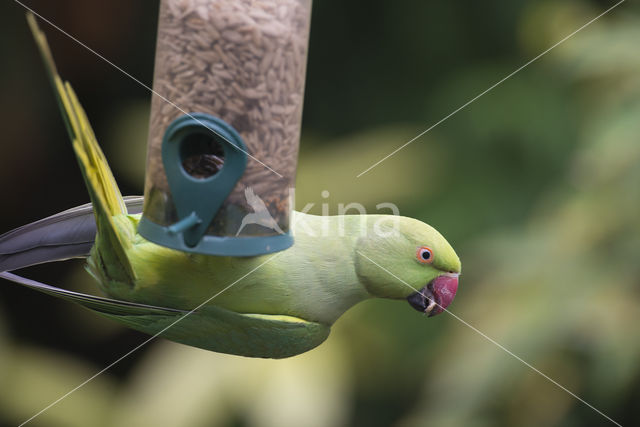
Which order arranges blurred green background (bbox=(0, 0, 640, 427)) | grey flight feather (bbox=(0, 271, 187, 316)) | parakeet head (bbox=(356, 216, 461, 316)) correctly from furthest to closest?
blurred green background (bbox=(0, 0, 640, 427))
parakeet head (bbox=(356, 216, 461, 316))
grey flight feather (bbox=(0, 271, 187, 316))

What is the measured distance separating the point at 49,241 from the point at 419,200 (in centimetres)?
268

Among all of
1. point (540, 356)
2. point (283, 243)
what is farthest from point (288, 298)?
point (540, 356)

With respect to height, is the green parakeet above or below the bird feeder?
below

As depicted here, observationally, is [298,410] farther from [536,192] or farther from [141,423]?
[536,192]

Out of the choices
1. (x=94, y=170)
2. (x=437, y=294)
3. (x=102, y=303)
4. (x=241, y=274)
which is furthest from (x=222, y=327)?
(x=437, y=294)

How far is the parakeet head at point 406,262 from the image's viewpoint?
88.2 inches

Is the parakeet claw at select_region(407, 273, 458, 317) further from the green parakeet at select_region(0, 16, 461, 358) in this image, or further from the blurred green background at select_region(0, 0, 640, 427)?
the blurred green background at select_region(0, 0, 640, 427)

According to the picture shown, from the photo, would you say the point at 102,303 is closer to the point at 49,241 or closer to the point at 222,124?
the point at 49,241

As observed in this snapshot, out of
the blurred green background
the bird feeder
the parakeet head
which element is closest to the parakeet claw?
A: the parakeet head

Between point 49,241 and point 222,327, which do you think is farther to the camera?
point 49,241

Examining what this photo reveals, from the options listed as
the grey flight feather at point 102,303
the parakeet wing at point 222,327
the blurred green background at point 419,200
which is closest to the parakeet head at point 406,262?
the parakeet wing at point 222,327

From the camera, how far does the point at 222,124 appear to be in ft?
6.45

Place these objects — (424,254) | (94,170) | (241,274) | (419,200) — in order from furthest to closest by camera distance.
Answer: (419,200) → (424,254) → (241,274) → (94,170)

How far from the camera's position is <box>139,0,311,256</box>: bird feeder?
6.46 feet
